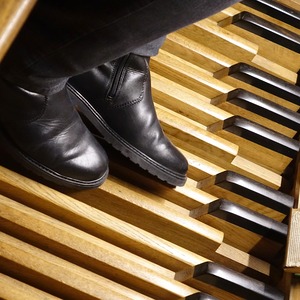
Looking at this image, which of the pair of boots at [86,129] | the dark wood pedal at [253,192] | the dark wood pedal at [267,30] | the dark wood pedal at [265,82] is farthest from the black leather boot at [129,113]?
the dark wood pedal at [267,30]

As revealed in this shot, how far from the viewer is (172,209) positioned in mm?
1308

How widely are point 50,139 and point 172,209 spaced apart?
29cm

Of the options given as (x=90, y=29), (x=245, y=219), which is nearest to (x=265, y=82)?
(x=245, y=219)

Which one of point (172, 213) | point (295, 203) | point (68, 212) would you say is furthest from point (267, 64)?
point (68, 212)

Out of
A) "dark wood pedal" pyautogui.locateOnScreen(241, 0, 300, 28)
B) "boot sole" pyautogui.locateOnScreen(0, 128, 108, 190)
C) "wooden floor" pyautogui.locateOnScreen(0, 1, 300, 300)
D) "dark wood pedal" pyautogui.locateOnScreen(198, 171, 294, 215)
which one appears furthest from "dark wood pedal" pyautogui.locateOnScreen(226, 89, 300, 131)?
"boot sole" pyautogui.locateOnScreen(0, 128, 108, 190)

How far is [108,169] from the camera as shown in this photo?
1.24m

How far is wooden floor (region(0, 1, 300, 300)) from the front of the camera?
1.13 m

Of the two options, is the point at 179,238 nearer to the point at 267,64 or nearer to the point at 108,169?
the point at 108,169

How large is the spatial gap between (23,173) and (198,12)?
0.47 m

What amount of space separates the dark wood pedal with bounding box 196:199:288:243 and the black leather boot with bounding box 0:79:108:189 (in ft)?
0.75

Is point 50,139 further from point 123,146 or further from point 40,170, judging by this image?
point 123,146

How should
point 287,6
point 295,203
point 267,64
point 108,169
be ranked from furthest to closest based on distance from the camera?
point 287,6 < point 267,64 < point 295,203 < point 108,169

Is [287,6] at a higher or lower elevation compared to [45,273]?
higher

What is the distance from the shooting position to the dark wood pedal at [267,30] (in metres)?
1.70
